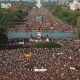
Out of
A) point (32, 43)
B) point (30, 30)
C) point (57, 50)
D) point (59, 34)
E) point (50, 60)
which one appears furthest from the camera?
point (30, 30)

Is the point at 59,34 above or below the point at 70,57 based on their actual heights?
below

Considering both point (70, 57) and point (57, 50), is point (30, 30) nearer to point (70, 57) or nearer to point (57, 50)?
point (57, 50)

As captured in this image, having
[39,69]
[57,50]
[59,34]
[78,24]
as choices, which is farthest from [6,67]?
[78,24]

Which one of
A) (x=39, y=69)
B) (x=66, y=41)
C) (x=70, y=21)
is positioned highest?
(x=39, y=69)

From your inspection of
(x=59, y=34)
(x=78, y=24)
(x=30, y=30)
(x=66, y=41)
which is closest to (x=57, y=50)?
(x=66, y=41)

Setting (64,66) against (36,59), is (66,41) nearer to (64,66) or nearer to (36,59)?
(36,59)

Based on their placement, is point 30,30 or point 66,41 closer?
point 66,41

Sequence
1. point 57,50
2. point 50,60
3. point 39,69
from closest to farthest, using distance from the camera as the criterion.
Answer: point 39,69, point 50,60, point 57,50
